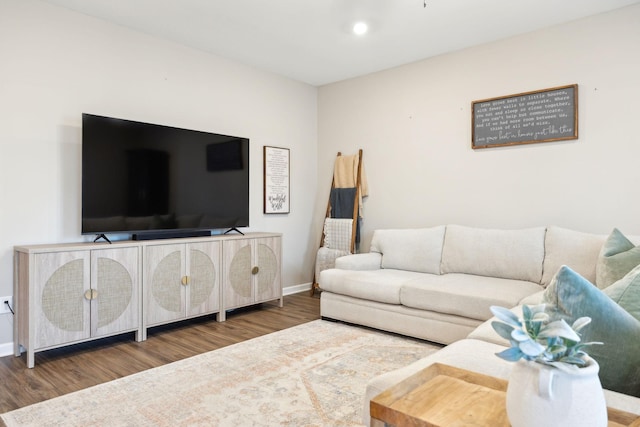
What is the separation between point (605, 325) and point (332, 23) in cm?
303

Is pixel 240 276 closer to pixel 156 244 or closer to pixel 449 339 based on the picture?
pixel 156 244

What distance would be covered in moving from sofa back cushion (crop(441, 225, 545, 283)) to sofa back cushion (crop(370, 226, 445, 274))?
0.08 metres

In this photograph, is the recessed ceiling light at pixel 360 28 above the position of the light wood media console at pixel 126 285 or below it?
above

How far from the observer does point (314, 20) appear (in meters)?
3.37

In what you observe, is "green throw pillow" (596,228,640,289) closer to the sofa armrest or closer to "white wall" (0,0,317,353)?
the sofa armrest

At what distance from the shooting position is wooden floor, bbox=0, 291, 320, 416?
239 cm

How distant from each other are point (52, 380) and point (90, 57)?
2383 millimetres

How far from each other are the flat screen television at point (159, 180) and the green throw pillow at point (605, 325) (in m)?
3.02

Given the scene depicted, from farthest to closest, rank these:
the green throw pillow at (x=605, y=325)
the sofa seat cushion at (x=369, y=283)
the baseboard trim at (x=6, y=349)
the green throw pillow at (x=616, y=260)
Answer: the sofa seat cushion at (x=369, y=283), the baseboard trim at (x=6, y=349), the green throw pillow at (x=616, y=260), the green throw pillow at (x=605, y=325)

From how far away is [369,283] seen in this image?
3.46 m

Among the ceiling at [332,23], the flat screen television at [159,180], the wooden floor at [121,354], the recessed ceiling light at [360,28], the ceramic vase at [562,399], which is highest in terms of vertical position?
the ceiling at [332,23]

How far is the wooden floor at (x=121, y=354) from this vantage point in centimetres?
239

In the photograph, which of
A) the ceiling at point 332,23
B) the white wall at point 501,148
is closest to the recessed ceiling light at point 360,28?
the ceiling at point 332,23

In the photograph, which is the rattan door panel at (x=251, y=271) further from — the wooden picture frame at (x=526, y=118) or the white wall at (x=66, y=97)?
the wooden picture frame at (x=526, y=118)
